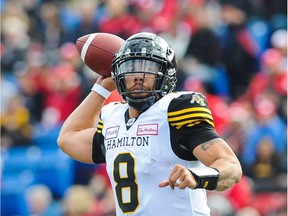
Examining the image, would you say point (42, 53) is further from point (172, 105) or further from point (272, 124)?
point (172, 105)

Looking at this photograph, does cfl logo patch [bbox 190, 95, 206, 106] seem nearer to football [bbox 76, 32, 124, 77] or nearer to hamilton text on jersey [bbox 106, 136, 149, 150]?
hamilton text on jersey [bbox 106, 136, 149, 150]

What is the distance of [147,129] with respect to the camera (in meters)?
4.51

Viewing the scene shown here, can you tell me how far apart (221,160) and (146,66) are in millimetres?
622

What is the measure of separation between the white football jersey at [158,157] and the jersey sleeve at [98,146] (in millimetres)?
318

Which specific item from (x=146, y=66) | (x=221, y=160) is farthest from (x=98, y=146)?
(x=221, y=160)

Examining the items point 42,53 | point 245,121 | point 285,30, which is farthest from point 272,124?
point 42,53

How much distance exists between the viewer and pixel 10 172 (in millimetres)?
10367

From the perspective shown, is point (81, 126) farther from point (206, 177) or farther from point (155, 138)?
point (206, 177)

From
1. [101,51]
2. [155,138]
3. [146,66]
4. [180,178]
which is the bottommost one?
[180,178]

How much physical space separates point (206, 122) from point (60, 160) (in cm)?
594

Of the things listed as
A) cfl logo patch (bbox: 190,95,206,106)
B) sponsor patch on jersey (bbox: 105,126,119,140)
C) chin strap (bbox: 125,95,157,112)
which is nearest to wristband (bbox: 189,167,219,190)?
cfl logo patch (bbox: 190,95,206,106)

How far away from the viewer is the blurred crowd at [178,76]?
9383 millimetres

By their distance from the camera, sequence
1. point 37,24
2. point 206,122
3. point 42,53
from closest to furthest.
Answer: point 206,122 → point 42,53 → point 37,24

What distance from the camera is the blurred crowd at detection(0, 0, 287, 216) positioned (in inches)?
369
